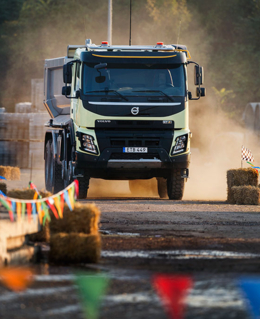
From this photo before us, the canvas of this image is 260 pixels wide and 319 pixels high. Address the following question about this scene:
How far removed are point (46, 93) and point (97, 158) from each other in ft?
16.1

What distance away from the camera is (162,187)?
18453 mm

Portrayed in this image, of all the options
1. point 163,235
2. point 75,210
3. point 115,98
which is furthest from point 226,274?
point 115,98

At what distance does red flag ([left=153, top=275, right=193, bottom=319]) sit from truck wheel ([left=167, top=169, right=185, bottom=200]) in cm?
972

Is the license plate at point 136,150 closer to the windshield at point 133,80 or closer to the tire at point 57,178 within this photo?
the windshield at point 133,80

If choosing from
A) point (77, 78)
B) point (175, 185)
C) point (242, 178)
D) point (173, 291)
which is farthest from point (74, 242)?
point (242, 178)

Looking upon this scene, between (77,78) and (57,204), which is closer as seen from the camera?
(57,204)

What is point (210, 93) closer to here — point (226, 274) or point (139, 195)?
point (139, 195)

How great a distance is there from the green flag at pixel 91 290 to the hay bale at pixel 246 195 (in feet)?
33.8

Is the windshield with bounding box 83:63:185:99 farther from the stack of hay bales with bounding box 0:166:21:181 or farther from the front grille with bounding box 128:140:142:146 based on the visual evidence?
the stack of hay bales with bounding box 0:166:21:181

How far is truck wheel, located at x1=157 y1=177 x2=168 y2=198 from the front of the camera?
18359 millimetres

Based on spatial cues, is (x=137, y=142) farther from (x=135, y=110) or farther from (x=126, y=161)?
(x=135, y=110)

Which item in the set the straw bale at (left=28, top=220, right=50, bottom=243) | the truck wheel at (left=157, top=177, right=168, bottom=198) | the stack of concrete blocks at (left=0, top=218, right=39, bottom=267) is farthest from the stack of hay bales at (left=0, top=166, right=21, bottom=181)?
the stack of concrete blocks at (left=0, top=218, right=39, bottom=267)

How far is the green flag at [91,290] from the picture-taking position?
5.25m

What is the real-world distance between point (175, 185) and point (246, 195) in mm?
1586
